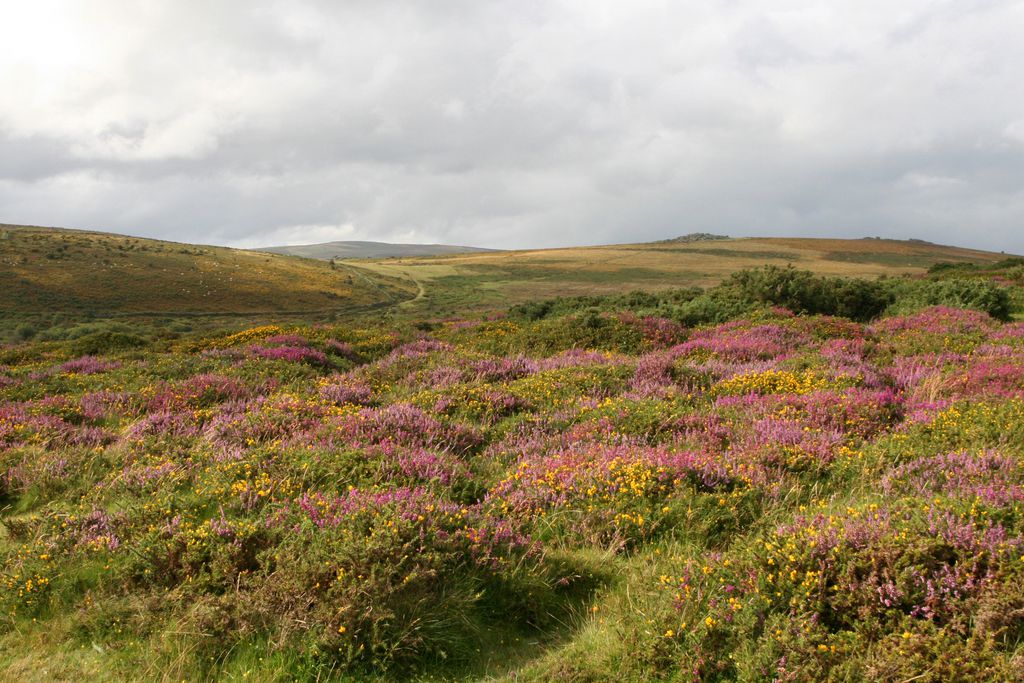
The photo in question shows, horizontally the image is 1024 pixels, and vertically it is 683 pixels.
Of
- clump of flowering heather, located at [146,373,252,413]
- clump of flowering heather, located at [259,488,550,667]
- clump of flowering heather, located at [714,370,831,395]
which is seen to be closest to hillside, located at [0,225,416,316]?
clump of flowering heather, located at [146,373,252,413]

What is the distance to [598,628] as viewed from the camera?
3.86m

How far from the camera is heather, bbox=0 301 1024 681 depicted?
3.49 meters

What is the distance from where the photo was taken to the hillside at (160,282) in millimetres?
57406

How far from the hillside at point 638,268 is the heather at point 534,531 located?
5029 centimetres

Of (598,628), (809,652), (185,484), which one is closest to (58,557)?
(185,484)

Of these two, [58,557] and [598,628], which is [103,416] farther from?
[598,628]

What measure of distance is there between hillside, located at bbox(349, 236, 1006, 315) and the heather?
50294 millimetres

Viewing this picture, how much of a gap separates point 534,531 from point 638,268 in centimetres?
9752

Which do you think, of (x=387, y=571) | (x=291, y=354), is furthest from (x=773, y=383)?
(x=291, y=354)

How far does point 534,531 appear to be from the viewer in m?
5.07

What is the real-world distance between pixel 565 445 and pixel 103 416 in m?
7.57

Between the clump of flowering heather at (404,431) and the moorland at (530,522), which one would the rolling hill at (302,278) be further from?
the clump of flowering heather at (404,431)

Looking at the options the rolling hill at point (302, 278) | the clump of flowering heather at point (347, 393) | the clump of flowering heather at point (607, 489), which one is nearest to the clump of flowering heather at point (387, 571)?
the clump of flowering heather at point (607, 489)

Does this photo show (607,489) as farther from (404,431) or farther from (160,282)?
(160,282)
